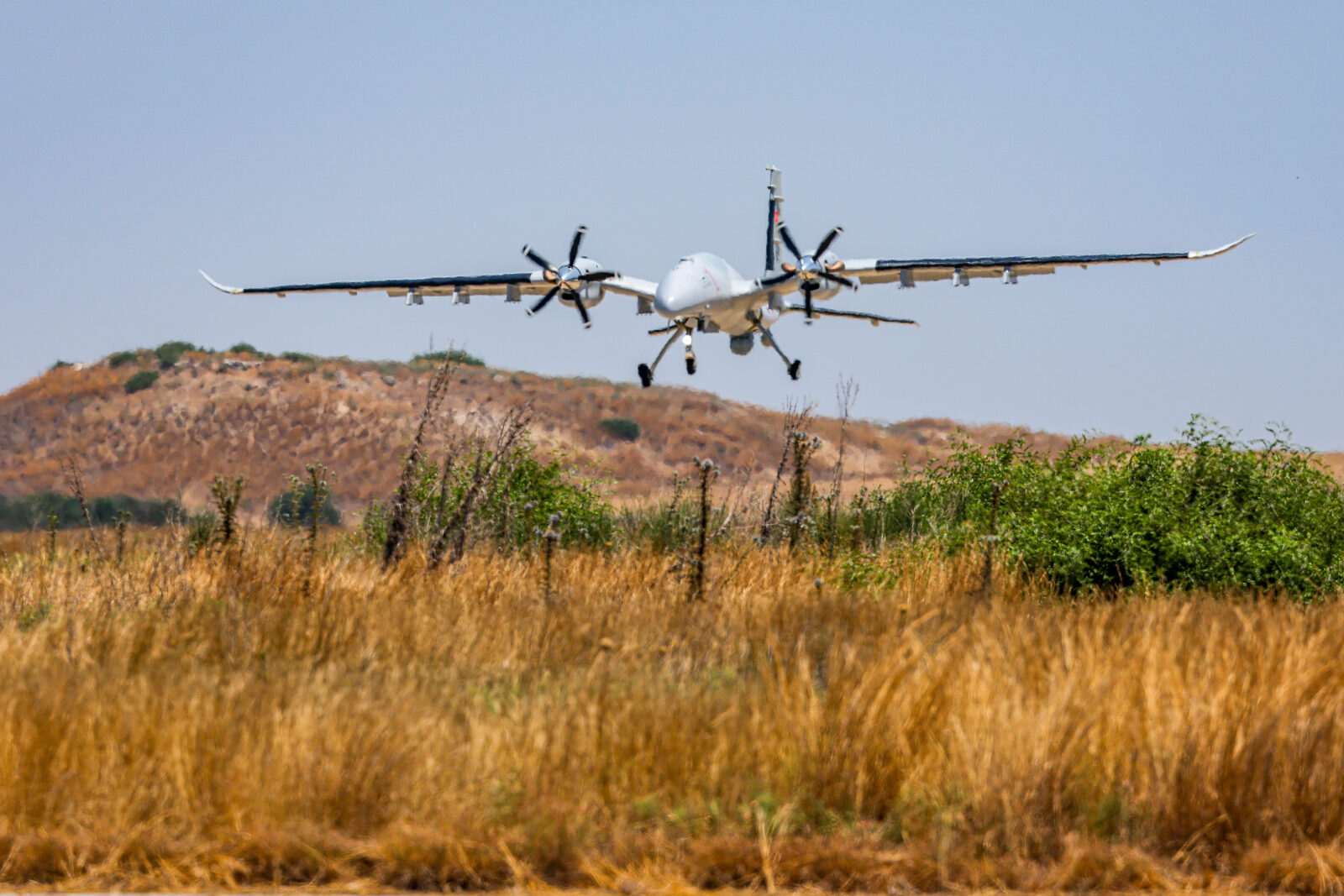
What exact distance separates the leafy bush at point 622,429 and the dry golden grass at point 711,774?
253ft

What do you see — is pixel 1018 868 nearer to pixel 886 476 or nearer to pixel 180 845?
pixel 180 845

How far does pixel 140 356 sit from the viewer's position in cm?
8825

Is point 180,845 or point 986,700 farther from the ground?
point 986,700

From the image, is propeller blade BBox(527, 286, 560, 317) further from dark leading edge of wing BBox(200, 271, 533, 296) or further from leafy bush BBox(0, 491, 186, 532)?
leafy bush BBox(0, 491, 186, 532)

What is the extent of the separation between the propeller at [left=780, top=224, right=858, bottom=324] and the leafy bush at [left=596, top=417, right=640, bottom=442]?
5650 centimetres

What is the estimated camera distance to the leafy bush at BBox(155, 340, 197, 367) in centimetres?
8775

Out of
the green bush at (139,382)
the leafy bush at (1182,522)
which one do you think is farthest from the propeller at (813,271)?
the green bush at (139,382)

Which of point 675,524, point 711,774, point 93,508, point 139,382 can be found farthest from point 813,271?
point 139,382

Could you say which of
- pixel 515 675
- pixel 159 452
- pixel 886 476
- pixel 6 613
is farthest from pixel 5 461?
pixel 515 675

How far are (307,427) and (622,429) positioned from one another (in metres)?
20.4

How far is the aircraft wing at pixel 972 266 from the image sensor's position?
85.8ft

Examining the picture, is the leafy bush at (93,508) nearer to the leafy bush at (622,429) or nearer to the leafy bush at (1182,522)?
the leafy bush at (622,429)

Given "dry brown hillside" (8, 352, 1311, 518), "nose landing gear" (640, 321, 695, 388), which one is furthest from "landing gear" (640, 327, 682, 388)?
"dry brown hillside" (8, 352, 1311, 518)

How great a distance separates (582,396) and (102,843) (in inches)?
3399
